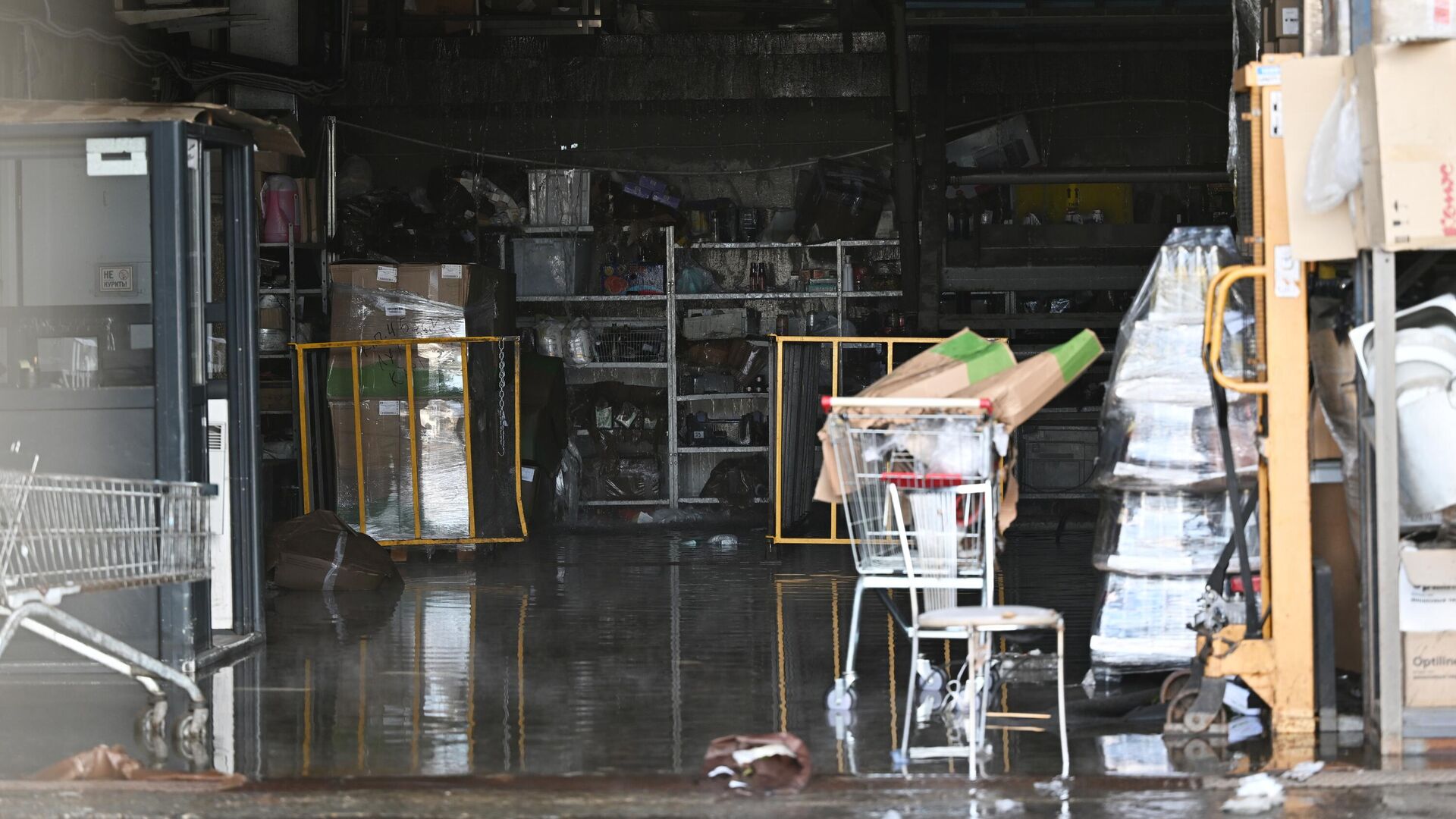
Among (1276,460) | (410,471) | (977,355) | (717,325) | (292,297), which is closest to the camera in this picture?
(1276,460)

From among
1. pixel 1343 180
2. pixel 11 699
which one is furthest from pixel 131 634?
pixel 1343 180

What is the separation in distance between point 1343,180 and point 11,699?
497 centimetres

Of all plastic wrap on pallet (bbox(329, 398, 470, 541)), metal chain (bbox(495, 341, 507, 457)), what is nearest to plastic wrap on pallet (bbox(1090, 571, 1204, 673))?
plastic wrap on pallet (bbox(329, 398, 470, 541))

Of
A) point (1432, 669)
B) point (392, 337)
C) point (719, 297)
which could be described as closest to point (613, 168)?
point (719, 297)

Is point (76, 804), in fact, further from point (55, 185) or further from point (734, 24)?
point (734, 24)

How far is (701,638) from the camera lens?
6.81m

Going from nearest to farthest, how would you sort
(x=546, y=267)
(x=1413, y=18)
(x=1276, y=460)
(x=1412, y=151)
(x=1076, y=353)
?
(x=1412, y=151)
(x=1413, y=18)
(x=1276, y=460)
(x=1076, y=353)
(x=546, y=267)

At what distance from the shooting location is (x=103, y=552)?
4910 mm

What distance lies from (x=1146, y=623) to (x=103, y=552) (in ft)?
11.8

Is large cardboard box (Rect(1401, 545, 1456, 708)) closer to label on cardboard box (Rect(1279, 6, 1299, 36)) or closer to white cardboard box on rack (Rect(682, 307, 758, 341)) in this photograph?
label on cardboard box (Rect(1279, 6, 1299, 36))

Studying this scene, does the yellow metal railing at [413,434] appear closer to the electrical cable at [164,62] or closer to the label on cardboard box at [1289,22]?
the electrical cable at [164,62]

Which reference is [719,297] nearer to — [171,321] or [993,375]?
[171,321]

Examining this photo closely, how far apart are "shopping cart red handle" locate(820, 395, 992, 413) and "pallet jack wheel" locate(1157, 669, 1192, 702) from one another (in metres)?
1.10

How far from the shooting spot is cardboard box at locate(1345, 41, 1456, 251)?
4348mm
